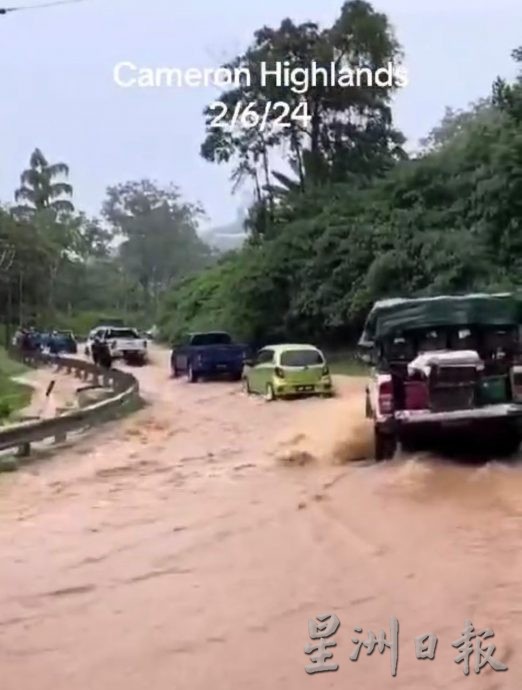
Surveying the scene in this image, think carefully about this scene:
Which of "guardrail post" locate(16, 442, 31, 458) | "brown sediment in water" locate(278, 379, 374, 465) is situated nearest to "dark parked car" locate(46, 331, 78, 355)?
"brown sediment in water" locate(278, 379, 374, 465)

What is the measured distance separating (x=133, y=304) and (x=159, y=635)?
266 feet

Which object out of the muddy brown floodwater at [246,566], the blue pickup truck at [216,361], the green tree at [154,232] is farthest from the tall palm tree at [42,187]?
the muddy brown floodwater at [246,566]

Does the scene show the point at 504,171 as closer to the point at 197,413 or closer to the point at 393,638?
the point at 197,413

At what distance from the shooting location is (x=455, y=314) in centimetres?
1484

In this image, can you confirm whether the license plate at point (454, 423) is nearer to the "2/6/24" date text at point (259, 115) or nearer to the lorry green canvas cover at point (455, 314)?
the lorry green canvas cover at point (455, 314)

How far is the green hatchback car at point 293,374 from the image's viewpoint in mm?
26411

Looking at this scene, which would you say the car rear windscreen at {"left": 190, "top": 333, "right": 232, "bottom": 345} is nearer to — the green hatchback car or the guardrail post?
the green hatchback car

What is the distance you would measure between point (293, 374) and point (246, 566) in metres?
17.9

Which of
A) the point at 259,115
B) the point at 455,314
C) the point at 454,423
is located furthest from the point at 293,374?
the point at 259,115

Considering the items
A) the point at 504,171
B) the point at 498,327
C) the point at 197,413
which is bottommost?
the point at 197,413

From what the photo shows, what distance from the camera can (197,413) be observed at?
78.5ft

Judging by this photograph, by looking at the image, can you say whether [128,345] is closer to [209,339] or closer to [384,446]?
[209,339]

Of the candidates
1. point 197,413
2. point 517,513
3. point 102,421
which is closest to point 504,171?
point 197,413

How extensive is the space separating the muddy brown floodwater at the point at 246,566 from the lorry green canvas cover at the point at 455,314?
5.33 feet
